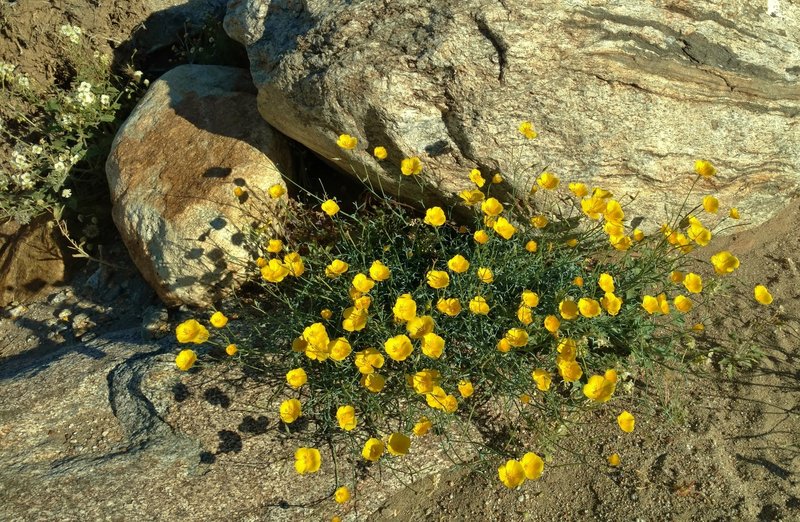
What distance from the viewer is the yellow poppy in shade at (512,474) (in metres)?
2.55

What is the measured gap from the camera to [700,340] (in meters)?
3.40

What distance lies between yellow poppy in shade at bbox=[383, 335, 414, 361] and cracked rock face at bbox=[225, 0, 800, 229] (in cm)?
100

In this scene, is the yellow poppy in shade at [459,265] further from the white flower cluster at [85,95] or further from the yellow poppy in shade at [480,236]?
the white flower cluster at [85,95]

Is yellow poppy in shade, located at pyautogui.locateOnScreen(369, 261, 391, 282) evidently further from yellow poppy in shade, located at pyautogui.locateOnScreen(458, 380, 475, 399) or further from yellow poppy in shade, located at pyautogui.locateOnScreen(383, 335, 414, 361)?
yellow poppy in shade, located at pyautogui.locateOnScreen(458, 380, 475, 399)

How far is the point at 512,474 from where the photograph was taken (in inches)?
101

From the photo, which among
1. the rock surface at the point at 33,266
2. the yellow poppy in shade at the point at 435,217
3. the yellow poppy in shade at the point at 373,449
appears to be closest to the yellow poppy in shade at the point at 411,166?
the yellow poppy in shade at the point at 435,217

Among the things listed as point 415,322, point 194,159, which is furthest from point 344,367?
point 194,159

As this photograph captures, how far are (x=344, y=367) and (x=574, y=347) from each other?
3.49ft

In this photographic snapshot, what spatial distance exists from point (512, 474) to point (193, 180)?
251 centimetres

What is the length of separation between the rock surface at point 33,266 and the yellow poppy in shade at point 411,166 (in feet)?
9.95

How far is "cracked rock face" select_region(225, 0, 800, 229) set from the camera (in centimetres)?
Result: 314

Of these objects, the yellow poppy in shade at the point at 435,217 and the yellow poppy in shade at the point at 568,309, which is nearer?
the yellow poppy in shade at the point at 568,309

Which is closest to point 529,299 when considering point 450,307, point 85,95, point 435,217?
point 450,307

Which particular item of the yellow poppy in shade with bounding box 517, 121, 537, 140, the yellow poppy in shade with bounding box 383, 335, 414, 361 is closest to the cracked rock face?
the yellow poppy in shade with bounding box 517, 121, 537, 140
